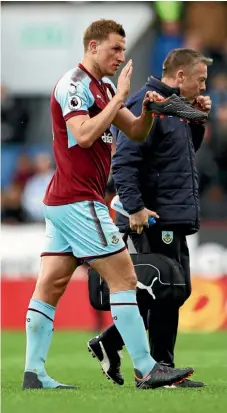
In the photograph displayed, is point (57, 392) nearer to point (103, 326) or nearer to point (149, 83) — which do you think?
point (149, 83)

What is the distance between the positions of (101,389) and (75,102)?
186 centimetres

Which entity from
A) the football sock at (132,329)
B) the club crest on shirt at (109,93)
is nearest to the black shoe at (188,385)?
the football sock at (132,329)

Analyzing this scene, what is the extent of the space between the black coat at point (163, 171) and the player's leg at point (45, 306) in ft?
2.17

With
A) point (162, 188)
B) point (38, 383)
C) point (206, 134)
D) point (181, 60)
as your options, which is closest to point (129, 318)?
point (38, 383)

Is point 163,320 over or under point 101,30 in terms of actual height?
under

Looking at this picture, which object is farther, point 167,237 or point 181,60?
point 181,60

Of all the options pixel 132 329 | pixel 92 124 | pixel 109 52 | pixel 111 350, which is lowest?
pixel 111 350

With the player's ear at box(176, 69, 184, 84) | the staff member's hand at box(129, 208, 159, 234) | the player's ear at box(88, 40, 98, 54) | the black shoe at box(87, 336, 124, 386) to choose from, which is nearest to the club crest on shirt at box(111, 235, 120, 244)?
the staff member's hand at box(129, 208, 159, 234)

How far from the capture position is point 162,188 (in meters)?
8.62

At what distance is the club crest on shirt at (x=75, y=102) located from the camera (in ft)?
25.4

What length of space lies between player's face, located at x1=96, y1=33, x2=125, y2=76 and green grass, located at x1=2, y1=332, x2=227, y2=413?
203cm

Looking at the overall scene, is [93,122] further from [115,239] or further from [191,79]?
[191,79]

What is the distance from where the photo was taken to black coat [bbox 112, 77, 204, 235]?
28.1 feet

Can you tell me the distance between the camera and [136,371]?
786 cm
